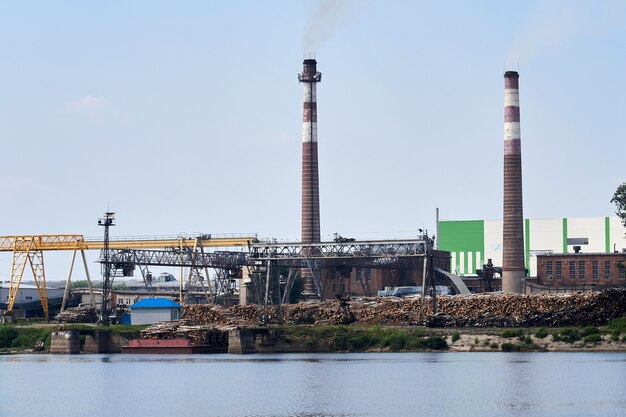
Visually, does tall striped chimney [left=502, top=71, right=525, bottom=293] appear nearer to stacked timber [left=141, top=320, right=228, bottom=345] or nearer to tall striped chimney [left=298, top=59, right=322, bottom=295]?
tall striped chimney [left=298, top=59, right=322, bottom=295]

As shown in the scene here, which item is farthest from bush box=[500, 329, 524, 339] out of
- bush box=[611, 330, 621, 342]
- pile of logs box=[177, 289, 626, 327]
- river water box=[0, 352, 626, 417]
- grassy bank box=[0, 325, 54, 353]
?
grassy bank box=[0, 325, 54, 353]

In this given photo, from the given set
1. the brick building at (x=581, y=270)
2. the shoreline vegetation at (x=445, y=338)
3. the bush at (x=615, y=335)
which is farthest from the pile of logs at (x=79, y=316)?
the bush at (x=615, y=335)

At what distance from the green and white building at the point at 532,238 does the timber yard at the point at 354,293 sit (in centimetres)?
13

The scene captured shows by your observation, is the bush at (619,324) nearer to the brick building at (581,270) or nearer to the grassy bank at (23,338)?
the brick building at (581,270)

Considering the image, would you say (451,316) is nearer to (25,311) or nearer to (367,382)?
(367,382)

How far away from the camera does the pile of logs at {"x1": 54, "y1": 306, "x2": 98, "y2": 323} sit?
10350cm

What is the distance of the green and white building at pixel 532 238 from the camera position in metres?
126

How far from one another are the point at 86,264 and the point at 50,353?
34345 mm

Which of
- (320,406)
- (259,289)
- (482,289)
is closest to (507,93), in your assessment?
(482,289)

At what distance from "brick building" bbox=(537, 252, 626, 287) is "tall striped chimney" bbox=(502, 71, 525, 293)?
6.34m

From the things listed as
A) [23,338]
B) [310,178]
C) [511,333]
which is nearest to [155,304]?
[23,338]

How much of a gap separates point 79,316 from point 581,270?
39.9 m

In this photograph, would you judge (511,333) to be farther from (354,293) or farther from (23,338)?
(354,293)

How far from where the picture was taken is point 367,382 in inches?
2317
